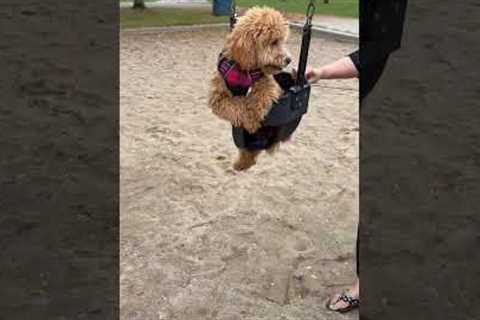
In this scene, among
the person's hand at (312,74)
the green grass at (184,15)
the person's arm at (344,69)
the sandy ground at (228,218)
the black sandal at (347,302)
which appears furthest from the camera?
the green grass at (184,15)

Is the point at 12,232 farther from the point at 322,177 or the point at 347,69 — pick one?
the point at 322,177

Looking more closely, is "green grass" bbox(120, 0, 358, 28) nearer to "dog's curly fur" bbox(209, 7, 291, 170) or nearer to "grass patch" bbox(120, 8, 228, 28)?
"grass patch" bbox(120, 8, 228, 28)

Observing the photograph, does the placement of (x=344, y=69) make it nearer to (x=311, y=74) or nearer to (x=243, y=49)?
(x=311, y=74)

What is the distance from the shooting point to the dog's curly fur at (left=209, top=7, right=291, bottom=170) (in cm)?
232

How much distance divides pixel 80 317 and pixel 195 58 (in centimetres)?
788

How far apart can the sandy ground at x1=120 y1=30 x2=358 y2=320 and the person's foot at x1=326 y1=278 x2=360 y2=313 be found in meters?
0.04

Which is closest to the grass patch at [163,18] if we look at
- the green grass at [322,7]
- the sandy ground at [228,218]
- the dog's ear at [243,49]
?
the green grass at [322,7]

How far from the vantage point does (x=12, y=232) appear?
1.72 metres

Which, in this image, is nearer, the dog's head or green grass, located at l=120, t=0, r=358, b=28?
the dog's head

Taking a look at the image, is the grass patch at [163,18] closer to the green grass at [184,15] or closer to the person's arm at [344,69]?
the green grass at [184,15]

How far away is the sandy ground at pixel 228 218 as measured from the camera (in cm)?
288

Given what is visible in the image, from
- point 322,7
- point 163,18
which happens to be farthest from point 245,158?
point 322,7

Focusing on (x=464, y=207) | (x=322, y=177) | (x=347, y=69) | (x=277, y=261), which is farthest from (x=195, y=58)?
(x=464, y=207)

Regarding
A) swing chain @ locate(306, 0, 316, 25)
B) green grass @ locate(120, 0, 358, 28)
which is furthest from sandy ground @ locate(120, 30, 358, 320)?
green grass @ locate(120, 0, 358, 28)
